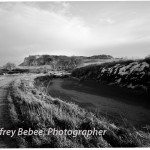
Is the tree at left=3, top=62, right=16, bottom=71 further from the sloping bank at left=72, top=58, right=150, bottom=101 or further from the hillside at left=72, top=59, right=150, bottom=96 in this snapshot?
the sloping bank at left=72, top=58, right=150, bottom=101

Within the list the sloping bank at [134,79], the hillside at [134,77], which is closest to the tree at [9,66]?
the hillside at [134,77]

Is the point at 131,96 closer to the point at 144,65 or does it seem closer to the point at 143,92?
the point at 143,92

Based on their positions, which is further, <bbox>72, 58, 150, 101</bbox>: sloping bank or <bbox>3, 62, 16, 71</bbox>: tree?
<bbox>3, 62, 16, 71</bbox>: tree

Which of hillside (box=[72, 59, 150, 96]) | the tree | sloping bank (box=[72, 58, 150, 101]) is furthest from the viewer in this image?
the tree

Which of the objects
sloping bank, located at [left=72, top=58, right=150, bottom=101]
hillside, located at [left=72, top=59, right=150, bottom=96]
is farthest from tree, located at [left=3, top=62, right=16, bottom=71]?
sloping bank, located at [left=72, top=58, right=150, bottom=101]

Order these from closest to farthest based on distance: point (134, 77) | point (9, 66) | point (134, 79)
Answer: point (134, 79) → point (134, 77) → point (9, 66)

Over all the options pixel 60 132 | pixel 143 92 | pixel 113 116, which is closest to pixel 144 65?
pixel 143 92

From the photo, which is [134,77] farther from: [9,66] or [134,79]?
[9,66]

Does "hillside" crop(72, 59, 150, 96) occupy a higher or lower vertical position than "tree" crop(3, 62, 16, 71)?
higher

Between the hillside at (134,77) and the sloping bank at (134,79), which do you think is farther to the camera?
the hillside at (134,77)

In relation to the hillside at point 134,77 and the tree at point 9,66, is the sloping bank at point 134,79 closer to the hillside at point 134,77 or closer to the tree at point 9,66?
the hillside at point 134,77

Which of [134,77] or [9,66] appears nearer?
[134,77]

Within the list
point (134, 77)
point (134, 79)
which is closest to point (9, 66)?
point (134, 77)

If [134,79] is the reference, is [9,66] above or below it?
below
